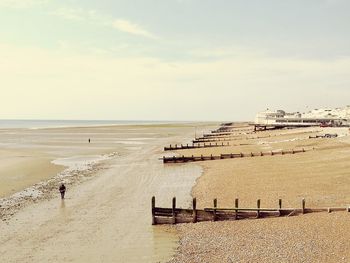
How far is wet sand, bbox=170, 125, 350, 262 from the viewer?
63.0ft

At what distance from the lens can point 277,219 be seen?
24375 mm

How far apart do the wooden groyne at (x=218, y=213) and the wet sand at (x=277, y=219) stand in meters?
0.57

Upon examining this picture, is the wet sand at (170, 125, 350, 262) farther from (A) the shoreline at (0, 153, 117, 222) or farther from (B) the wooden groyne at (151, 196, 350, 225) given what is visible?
(A) the shoreline at (0, 153, 117, 222)

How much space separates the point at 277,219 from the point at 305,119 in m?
123

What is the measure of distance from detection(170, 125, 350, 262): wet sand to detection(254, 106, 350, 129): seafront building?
8017 centimetres

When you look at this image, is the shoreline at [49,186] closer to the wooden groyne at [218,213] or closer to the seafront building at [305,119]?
the wooden groyne at [218,213]

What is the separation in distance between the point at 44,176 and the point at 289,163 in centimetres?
2668

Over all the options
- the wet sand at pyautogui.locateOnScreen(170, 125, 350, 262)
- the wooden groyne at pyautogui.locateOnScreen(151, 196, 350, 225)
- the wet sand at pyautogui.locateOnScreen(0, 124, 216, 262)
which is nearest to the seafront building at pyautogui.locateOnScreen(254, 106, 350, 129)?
the wet sand at pyautogui.locateOnScreen(170, 125, 350, 262)

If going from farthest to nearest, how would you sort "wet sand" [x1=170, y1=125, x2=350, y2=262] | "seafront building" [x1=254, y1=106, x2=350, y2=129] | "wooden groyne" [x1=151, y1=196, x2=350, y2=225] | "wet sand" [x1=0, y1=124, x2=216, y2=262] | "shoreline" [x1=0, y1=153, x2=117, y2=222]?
"seafront building" [x1=254, y1=106, x2=350, y2=129] < "shoreline" [x1=0, y1=153, x2=117, y2=222] < "wooden groyne" [x1=151, y1=196, x2=350, y2=225] < "wet sand" [x1=0, y1=124, x2=216, y2=262] < "wet sand" [x1=170, y1=125, x2=350, y2=262]

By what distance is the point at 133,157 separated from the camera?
215ft

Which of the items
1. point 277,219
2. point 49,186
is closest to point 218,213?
point 277,219

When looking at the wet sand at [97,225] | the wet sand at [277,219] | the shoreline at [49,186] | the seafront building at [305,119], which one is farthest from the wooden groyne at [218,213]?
the seafront building at [305,119]

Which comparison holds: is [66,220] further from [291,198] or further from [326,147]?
[326,147]

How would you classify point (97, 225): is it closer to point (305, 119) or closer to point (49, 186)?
point (49, 186)
